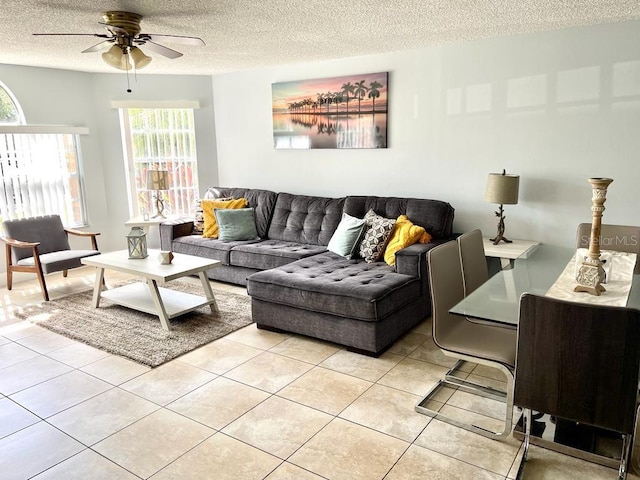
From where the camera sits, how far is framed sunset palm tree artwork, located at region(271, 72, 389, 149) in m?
4.76

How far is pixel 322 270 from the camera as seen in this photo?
3914 millimetres

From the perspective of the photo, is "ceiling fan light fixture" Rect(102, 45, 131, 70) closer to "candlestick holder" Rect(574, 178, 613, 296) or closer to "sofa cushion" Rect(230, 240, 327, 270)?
"sofa cushion" Rect(230, 240, 327, 270)

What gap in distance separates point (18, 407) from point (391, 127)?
373 cm

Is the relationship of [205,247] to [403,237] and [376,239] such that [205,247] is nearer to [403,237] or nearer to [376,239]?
[376,239]

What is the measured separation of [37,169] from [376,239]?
4.02 meters

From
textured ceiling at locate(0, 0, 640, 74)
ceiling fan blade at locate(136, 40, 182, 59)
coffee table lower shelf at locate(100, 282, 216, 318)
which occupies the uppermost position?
textured ceiling at locate(0, 0, 640, 74)

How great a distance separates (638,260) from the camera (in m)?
3.00

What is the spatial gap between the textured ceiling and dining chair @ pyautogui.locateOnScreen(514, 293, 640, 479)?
2.02 m

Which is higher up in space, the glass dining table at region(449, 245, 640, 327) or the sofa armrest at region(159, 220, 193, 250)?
the glass dining table at region(449, 245, 640, 327)

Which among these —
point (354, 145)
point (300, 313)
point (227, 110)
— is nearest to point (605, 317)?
point (300, 313)

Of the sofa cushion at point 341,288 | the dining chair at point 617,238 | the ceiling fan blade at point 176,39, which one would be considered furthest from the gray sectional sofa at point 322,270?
the ceiling fan blade at point 176,39

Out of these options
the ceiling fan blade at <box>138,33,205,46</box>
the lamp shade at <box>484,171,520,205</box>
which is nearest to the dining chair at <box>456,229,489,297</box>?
the lamp shade at <box>484,171,520,205</box>

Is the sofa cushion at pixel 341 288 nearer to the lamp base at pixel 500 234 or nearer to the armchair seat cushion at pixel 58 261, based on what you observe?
the lamp base at pixel 500 234

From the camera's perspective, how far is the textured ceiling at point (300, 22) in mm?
2916
